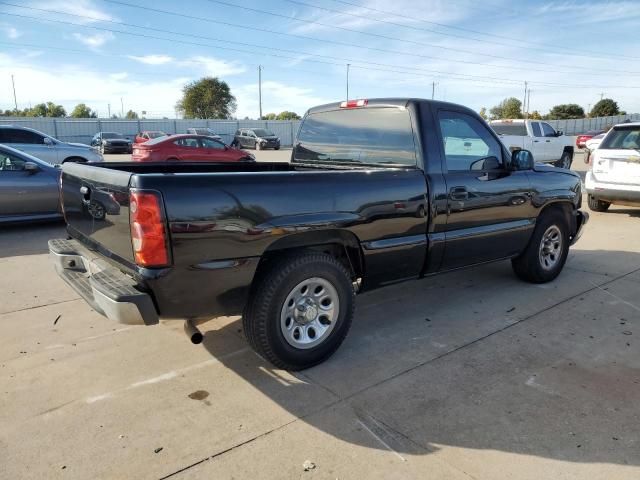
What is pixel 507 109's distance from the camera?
8544 centimetres

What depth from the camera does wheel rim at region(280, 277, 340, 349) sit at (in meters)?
3.29

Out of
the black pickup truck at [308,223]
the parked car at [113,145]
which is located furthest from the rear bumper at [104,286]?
the parked car at [113,145]

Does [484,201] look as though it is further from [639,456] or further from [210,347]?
[210,347]

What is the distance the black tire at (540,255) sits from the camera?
16.9 feet

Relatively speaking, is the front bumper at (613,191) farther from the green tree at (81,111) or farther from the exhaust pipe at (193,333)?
the green tree at (81,111)

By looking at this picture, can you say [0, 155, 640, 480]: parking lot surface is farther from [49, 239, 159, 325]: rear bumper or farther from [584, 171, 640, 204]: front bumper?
[584, 171, 640, 204]: front bumper

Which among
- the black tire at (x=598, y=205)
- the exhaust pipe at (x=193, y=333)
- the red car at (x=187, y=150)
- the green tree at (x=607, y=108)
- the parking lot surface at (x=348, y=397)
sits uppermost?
the green tree at (x=607, y=108)

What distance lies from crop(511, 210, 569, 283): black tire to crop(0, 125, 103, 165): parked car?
10616 millimetres

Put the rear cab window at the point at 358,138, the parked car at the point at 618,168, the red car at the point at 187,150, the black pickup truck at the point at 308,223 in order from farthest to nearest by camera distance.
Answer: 1. the red car at the point at 187,150
2. the parked car at the point at 618,168
3. the rear cab window at the point at 358,138
4. the black pickup truck at the point at 308,223

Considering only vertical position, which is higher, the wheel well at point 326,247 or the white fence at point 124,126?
the white fence at point 124,126

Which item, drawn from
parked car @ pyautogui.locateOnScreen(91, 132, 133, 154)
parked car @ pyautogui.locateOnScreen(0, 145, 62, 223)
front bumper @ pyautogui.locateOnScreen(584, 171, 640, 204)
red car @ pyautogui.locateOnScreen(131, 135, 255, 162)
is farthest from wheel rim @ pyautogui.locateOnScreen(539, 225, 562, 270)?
parked car @ pyautogui.locateOnScreen(91, 132, 133, 154)

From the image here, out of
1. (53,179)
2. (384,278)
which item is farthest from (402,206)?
(53,179)

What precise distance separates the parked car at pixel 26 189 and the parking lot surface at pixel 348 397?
3.54 meters

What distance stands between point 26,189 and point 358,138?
19.9 ft
